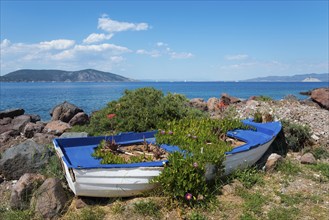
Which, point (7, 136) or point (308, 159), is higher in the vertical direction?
point (308, 159)

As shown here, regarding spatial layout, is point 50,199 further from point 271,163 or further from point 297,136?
point 297,136

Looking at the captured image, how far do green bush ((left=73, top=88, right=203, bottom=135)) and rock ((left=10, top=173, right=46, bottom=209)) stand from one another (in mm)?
4903

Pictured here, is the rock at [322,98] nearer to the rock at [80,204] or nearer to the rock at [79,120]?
the rock at [79,120]

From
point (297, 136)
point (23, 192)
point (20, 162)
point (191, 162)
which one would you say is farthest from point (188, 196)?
point (297, 136)

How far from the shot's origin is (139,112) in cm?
1192

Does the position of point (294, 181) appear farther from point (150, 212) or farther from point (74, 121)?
point (74, 121)

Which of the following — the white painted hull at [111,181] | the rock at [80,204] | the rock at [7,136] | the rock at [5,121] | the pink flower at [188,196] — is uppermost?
the white painted hull at [111,181]

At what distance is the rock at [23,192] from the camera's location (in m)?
6.77

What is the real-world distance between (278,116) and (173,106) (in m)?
4.53

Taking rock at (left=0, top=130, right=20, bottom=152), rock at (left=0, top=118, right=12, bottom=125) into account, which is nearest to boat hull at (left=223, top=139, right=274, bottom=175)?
rock at (left=0, top=130, right=20, bottom=152)

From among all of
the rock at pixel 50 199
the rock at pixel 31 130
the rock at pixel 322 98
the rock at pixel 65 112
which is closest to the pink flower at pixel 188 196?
the rock at pixel 50 199

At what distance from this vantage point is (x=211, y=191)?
23.7 feet

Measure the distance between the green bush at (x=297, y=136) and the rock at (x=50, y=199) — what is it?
7.32m

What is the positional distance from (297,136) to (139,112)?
5471mm
